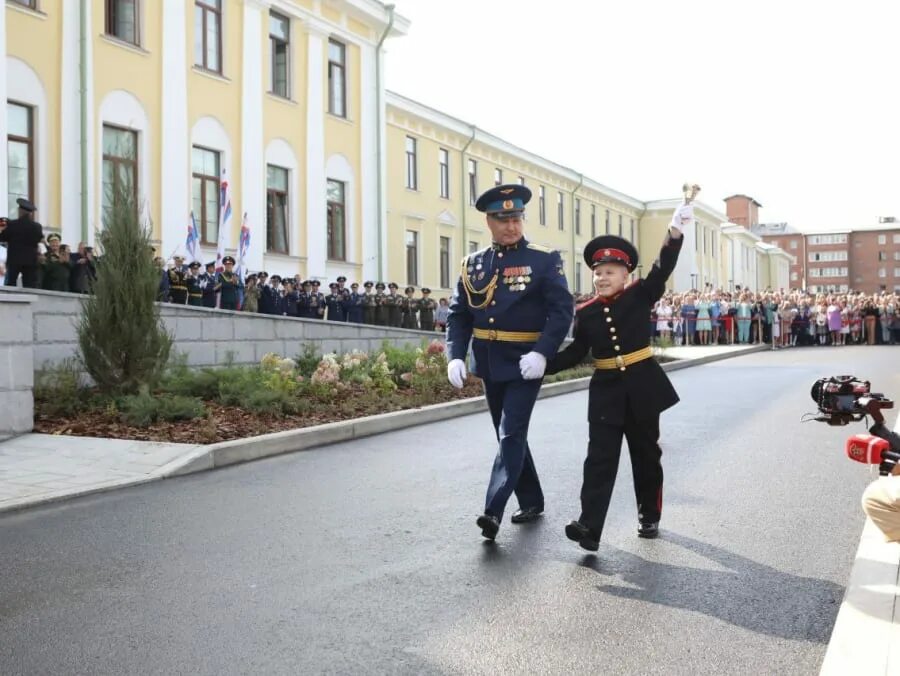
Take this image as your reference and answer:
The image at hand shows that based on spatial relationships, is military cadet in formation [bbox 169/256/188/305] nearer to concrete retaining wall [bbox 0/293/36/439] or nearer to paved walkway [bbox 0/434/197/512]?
concrete retaining wall [bbox 0/293/36/439]

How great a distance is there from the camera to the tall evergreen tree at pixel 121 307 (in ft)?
34.0

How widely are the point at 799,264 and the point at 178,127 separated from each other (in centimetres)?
12520

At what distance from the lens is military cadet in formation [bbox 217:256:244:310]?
1867cm

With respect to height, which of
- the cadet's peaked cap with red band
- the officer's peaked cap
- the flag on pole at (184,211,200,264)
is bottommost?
the cadet's peaked cap with red band

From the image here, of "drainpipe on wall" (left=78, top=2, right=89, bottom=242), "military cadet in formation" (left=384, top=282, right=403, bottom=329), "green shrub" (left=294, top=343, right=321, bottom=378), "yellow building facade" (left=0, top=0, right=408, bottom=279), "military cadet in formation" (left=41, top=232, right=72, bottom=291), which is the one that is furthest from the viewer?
"military cadet in formation" (left=384, top=282, right=403, bottom=329)

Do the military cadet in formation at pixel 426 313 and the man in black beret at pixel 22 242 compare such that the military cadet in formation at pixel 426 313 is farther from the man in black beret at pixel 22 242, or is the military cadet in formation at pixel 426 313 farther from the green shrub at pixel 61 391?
the green shrub at pixel 61 391

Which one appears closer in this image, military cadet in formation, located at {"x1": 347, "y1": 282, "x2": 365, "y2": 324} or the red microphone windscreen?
the red microphone windscreen

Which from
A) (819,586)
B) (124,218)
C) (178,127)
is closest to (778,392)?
(124,218)

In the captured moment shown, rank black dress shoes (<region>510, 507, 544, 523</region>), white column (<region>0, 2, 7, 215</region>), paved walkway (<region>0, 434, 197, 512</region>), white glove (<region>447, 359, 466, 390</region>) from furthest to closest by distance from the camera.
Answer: white column (<region>0, 2, 7, 215</region>) → paved walkway (<region>0, 434, 197, 512</region>) → black dress shoes (<region>510, 507, 544, 523</region>) → white glove (<region>447, 359, 466, 390</region>)

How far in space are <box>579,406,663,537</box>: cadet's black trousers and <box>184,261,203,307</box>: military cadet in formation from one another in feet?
45.1

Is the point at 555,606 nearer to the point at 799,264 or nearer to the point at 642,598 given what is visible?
the point at 642,598

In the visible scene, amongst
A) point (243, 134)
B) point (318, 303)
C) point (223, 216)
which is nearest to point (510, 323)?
point (318, 303)

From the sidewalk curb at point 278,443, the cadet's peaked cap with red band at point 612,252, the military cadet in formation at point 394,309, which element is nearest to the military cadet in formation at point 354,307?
the military cadet in formation at point 394,309

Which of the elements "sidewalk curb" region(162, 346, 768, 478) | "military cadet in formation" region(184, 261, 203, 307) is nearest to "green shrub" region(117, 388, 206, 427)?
"sidewalk curb" region(162, 346, 768, 478)
